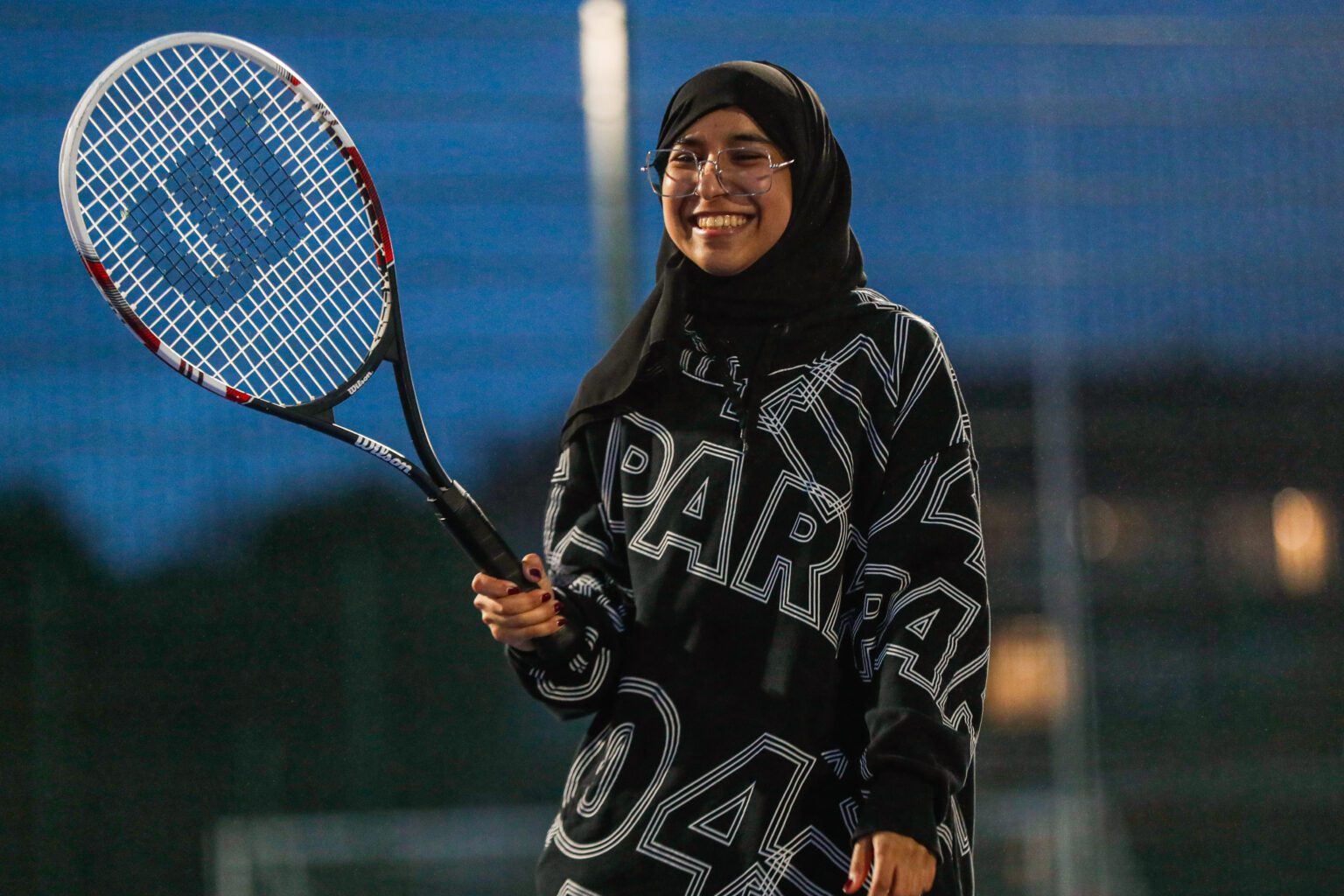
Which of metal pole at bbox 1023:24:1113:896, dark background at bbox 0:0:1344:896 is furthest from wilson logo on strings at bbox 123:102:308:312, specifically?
metal pole at bbox 1023:24:1113:896

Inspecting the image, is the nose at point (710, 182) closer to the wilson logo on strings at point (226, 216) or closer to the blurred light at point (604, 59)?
the wilson logo on strings at point (226, 216)

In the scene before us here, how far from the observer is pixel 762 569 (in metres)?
1.19

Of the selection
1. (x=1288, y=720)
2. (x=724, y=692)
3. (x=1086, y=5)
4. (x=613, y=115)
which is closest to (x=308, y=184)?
(x=613, y=115)

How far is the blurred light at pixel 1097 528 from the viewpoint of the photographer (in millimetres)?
2521

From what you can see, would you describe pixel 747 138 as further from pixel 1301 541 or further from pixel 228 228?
pixel 1301 541

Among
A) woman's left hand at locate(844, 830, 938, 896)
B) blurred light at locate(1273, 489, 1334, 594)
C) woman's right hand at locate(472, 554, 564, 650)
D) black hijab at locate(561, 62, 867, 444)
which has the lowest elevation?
woman's left hand at locate(844, 830, 938, 896)

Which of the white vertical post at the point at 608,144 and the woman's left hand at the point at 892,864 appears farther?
the white vertical post at the point at 608,144

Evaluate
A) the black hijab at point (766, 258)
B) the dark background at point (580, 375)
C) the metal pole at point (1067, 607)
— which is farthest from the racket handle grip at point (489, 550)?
the metal pole at point (1067, 607)

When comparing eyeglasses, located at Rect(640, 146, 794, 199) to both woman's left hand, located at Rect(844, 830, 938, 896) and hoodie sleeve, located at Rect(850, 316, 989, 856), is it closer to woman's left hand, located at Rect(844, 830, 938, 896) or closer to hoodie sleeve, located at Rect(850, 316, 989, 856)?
hoodie sleeve, located at Rect(850, 316, 989, 856)

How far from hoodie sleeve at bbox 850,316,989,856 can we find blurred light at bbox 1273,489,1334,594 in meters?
1.57

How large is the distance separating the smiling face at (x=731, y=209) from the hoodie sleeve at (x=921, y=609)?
0.14 meters

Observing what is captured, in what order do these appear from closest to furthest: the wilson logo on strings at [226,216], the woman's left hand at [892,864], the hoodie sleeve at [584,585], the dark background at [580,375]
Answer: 1. the woman's left hand at [892,864]
2. the hoodie sleeve at [584,585]
3. the wilson logo on strings at [226,216]
4. the dark background at [580,375]

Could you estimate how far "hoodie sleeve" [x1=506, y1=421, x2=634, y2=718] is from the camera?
1.21m

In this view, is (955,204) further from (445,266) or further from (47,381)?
(47,381)
